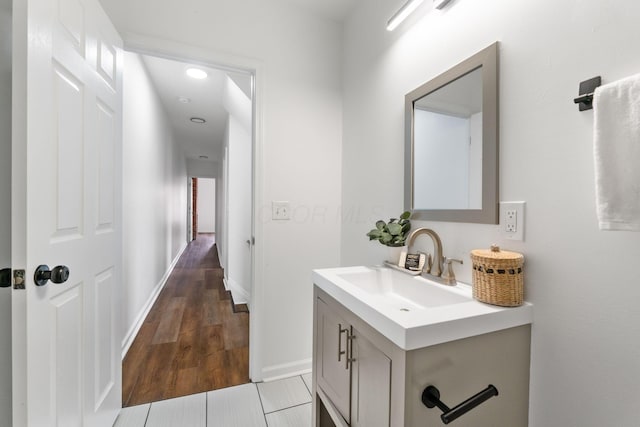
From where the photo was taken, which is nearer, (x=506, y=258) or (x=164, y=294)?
(x=506, y=258)

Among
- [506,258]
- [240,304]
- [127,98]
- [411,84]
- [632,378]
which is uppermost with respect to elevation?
[127,98]

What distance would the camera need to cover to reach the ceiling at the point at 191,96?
2643mm

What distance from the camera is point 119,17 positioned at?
1.47 m

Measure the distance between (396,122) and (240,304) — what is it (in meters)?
2.68

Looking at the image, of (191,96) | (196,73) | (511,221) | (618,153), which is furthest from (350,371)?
(191,96)

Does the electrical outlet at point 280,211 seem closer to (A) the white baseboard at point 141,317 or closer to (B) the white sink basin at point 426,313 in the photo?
(B) the white sink basin at point 426,313

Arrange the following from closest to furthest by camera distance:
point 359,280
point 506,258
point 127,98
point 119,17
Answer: point 506,258 → point 359,280 → point 119,17 → point 127,98

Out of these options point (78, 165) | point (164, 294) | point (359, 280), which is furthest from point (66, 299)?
point (164, 294)

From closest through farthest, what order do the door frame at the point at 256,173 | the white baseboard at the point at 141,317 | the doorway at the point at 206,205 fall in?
the door frame at the point at 256,173, the white baseboard at the point at 141,317, the doorway at the point at 206,205

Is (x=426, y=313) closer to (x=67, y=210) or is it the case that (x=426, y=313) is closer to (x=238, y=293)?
(x=67, y=210)

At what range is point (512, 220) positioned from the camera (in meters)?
0.91

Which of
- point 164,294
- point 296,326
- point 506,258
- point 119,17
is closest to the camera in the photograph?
point 506,258

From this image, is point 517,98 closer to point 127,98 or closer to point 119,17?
point 119,17

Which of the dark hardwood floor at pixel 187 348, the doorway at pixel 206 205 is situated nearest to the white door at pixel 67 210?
the dark hardwood floor at pixel 187 348
